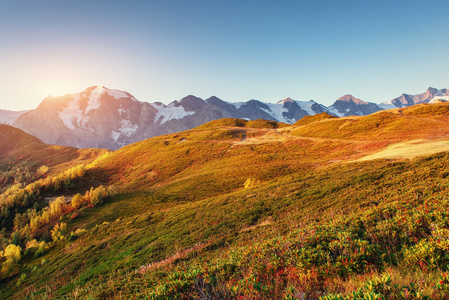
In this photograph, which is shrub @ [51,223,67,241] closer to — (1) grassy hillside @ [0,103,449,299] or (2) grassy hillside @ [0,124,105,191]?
(1) grassy hillside @ [0,103,449,299]

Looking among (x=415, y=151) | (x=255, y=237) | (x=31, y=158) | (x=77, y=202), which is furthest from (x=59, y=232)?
(x=31, y=158)

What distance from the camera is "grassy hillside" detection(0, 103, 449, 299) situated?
6.07 m

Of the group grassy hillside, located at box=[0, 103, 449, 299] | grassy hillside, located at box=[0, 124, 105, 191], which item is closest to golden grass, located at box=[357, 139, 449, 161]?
grassy hillside, located at box=[0, 103, 449, 299]

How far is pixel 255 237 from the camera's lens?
14.8m

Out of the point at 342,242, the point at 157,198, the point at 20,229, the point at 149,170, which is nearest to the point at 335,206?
the point at 342,242

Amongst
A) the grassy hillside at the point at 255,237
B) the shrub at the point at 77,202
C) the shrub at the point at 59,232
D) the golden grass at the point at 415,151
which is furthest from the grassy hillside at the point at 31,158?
the golden grass at the point at 415,151

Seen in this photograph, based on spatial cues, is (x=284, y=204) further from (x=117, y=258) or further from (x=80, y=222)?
(x=80, y=222)

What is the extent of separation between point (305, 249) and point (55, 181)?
2889 inches

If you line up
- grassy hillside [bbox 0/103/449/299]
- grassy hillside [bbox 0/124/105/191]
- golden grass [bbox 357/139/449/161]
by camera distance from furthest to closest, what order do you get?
1. grassy hillside [bbox 0/124/105/191]
2. golden grass [bbox 357/139/449/161]
3. grassy hillside [bbox 0/103/449/299]

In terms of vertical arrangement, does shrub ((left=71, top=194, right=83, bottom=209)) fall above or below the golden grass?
below

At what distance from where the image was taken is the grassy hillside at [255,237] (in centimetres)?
607

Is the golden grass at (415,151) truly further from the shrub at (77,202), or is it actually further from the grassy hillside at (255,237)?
the shrub at (77,202)

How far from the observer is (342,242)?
7297 mm

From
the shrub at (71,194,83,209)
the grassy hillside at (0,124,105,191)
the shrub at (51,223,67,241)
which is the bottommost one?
the shrub at (51,223,67,241)
